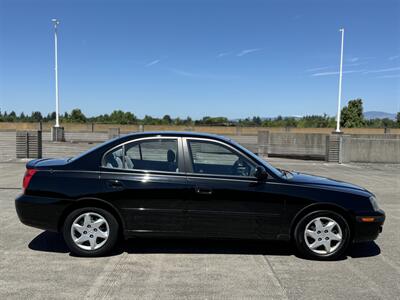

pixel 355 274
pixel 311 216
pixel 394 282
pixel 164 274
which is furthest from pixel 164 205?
pixel 394 282

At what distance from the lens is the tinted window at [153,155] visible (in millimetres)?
4746

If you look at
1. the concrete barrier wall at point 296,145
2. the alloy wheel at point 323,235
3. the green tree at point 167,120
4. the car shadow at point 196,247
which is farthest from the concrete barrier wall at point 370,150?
the green tree at point 167,120

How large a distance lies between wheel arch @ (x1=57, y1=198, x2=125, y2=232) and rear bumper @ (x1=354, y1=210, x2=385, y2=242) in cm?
289

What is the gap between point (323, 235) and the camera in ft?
15.4

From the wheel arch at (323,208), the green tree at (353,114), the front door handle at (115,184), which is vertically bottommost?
the wheel arch at (323,208)

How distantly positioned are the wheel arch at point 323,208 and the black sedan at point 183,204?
12 mm

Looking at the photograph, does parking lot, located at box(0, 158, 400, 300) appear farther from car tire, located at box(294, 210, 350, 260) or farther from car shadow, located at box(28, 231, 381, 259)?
car tire, located at box(294, 210, 350, 260)

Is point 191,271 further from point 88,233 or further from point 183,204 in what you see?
point 88,233

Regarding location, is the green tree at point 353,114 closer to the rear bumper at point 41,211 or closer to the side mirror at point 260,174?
the side mirror at point 260,174

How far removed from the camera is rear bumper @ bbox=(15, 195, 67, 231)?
15.1ft

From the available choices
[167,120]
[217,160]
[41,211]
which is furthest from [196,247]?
[167,120]

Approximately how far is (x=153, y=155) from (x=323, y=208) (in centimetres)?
223

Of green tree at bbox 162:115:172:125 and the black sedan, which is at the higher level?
green tree at bbox 162:115:172:125

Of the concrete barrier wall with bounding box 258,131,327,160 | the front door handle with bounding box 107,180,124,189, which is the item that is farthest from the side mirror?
the concrete barrier wall with bounding box 258,131,327,160
